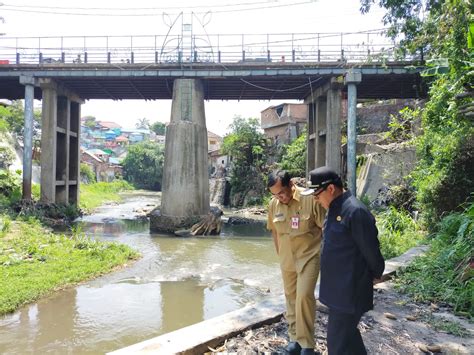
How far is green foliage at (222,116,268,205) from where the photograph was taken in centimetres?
2950

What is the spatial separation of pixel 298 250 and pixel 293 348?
0.85m

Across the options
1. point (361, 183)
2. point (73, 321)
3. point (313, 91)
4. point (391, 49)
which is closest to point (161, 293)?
point (73, 321)

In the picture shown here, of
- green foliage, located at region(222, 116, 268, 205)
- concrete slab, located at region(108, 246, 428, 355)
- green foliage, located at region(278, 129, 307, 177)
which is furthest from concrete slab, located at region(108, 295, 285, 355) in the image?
green foliage, located at region(222, 116, 268, 205)

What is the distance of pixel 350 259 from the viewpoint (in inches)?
105

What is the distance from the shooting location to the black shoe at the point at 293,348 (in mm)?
3379

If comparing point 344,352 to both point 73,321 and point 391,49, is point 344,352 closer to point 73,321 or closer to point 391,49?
point 73,321

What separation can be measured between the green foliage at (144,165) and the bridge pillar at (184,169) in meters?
34.2

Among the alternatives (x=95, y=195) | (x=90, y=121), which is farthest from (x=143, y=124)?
(x=95, y=195)

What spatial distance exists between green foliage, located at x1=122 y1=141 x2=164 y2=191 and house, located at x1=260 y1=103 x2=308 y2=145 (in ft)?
64.4

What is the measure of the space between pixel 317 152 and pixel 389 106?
31.1 ft

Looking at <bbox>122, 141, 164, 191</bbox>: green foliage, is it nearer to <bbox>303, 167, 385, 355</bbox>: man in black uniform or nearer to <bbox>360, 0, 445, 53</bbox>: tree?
<bbox>360, 0, 445, 53</bbox>: tree

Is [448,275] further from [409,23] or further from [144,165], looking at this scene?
[144,165]

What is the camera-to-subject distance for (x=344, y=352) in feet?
8.70

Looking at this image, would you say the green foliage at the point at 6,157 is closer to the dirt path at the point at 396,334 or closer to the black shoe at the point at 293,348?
the dirt path at the point at 396,334
